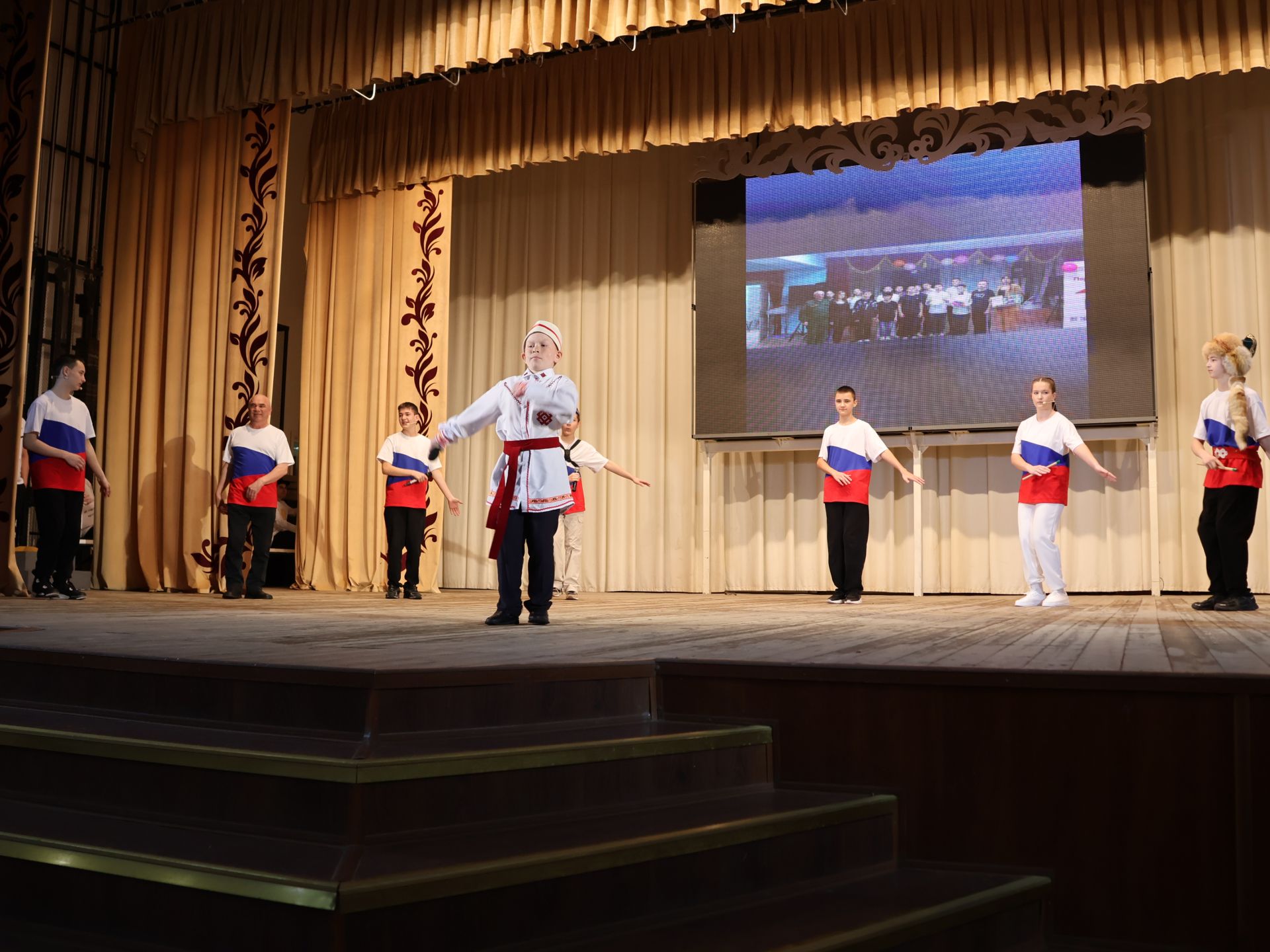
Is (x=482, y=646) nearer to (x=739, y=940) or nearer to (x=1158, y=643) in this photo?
(x=739, y=940)

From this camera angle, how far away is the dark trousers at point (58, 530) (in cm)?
639

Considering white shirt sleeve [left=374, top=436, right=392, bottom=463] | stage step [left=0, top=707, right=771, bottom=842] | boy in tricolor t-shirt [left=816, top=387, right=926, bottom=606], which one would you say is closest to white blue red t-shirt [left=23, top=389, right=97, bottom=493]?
white shirt sleeve [left=374, top=436, right=392, bottom=463]

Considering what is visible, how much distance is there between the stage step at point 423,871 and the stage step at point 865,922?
0.04m

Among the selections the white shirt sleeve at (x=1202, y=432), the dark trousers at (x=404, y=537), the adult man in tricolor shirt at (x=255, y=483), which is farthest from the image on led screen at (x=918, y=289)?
the adult man in tricolor shirt at (x=255, y=483)

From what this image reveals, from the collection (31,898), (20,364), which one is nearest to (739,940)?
(31,898)

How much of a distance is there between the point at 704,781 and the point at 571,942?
702 millimetres

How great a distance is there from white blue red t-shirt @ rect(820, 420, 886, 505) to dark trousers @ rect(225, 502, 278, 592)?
11.9 feet

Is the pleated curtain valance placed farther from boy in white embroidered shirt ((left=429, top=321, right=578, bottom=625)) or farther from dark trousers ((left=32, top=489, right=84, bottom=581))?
dark trousers ((left=32, top=489, right=84, bottom=581))

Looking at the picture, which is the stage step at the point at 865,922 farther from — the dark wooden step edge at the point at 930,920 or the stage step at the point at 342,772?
the stage step at the point at 342,772

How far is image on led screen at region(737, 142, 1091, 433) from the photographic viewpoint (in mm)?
8102

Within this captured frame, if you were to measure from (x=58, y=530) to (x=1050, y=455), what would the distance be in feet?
18.5

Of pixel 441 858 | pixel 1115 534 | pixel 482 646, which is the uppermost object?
pixel 1115 534

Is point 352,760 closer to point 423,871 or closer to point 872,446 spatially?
point 423,871

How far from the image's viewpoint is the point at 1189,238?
8203 mm
